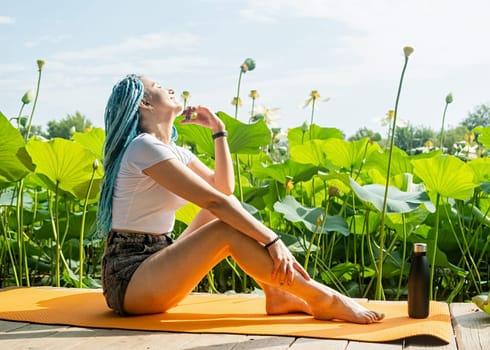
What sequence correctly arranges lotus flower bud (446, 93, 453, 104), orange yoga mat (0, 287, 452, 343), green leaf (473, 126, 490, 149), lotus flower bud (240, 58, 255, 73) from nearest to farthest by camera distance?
orange yoga mat (0, 287, 452, 343) → green leaf (473, 126, 490, 149) → lotus flower bud (240, 58, 255, 73) → lotus flower bud (446, 93, 453, 104)

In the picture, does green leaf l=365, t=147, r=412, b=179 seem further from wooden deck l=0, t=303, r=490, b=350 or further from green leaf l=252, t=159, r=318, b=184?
wooden deck l=0, t=303, r=490, b=350

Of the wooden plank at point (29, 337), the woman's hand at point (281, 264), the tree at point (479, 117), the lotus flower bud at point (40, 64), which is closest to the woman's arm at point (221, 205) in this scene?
the woman's hand at point (281, 264)

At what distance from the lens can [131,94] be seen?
1.96 m

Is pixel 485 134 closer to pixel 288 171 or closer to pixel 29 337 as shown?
pixel 288 171

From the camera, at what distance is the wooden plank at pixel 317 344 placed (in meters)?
1.58

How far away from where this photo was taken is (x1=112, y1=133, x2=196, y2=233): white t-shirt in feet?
6.16

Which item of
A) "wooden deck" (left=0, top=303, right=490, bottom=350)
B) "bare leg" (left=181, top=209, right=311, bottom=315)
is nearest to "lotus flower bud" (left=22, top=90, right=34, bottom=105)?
"wooden deck" (left=0, top=303, right=490, bottom=350)

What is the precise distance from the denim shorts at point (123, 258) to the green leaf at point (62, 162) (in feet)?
1.71

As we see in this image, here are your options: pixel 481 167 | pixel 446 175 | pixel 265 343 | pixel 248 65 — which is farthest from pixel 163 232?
pixel 481 167

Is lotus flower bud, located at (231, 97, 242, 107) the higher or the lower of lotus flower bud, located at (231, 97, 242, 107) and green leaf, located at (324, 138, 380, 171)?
the higher

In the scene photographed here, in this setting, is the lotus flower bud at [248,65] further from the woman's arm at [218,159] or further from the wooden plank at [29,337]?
the wooden plank at [29,337]

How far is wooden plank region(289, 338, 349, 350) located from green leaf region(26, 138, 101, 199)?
1.04 metres

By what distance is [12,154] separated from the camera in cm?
254

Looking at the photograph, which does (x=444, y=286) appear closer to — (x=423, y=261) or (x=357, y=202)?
(x=357, y=202)
